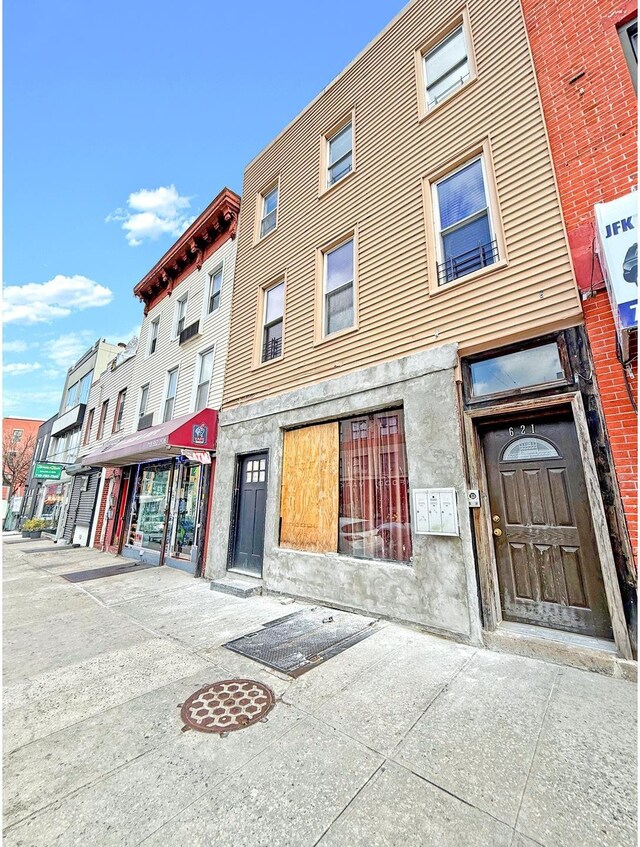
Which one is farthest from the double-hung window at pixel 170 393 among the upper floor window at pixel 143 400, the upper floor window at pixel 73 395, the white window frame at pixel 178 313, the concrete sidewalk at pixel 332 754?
the upper floor window at pixel 73 395

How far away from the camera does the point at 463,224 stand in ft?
18.5

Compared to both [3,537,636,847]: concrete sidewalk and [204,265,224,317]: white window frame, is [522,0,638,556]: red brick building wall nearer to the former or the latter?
[3,537,636,847]: concrete sidewalk

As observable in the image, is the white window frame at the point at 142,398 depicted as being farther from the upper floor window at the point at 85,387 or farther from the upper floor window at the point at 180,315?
the upper floor window at the point at 85,387

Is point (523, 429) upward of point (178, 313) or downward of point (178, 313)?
downward

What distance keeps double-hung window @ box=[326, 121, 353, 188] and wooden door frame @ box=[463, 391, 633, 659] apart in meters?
6.61

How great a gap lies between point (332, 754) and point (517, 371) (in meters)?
4.39

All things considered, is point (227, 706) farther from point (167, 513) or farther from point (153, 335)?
point (153, 335)

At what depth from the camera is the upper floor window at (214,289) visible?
37.1 feet

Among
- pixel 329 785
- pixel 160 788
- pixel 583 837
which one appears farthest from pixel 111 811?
pixel 583 837

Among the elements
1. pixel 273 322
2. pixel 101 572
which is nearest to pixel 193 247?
pixel 273 322

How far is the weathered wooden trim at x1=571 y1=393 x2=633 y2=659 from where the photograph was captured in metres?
3.45

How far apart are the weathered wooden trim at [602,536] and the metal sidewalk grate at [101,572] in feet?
32.4

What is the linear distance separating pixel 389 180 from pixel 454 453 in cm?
546

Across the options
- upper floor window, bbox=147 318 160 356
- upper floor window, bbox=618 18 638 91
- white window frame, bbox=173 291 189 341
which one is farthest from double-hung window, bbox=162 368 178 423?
upper floor window, bbox=618 18 638 91
